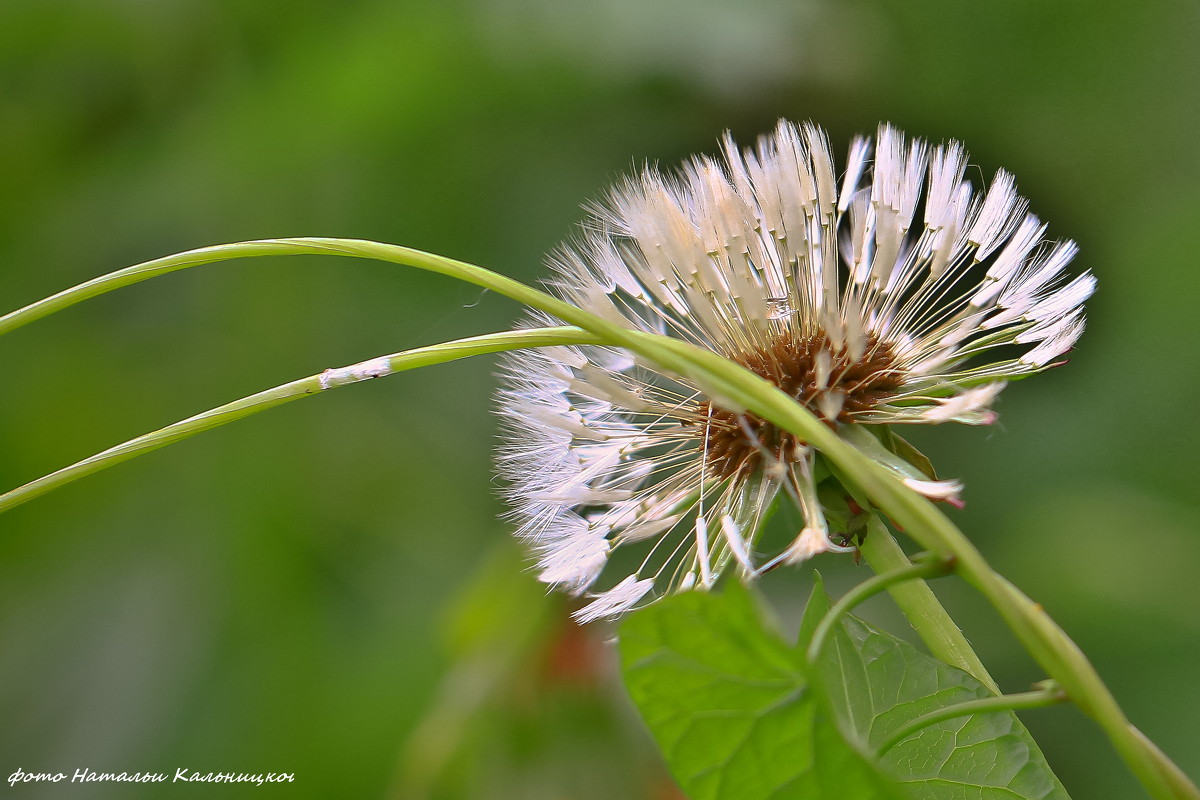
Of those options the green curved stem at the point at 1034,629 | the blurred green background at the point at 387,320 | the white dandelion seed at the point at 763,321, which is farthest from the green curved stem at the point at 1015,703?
the blurred green background at the point at 387,320

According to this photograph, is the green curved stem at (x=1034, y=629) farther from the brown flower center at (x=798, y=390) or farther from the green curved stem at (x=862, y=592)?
the brown flower center at (x=798, y=390)

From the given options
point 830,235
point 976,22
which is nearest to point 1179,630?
point 976,22

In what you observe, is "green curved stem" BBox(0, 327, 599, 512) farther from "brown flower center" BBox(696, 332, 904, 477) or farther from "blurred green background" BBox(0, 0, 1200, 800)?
"blurred green background" BBox(0, 0, 1200, 800)

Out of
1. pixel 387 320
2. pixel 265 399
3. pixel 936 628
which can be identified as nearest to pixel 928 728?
pixel 936 628

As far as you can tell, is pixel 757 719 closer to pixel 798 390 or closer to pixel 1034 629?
pixel 1034 629

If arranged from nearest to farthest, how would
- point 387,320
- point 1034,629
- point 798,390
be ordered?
1. point 1034,629
2. point 798,390
3. point 387,320

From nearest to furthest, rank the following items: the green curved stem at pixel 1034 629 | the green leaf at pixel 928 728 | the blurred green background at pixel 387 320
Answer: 1. the green curved stem at pixel 1034 629
2. the green leaf at pixel 928 728
3. the blurred green background at pixel 387 320
